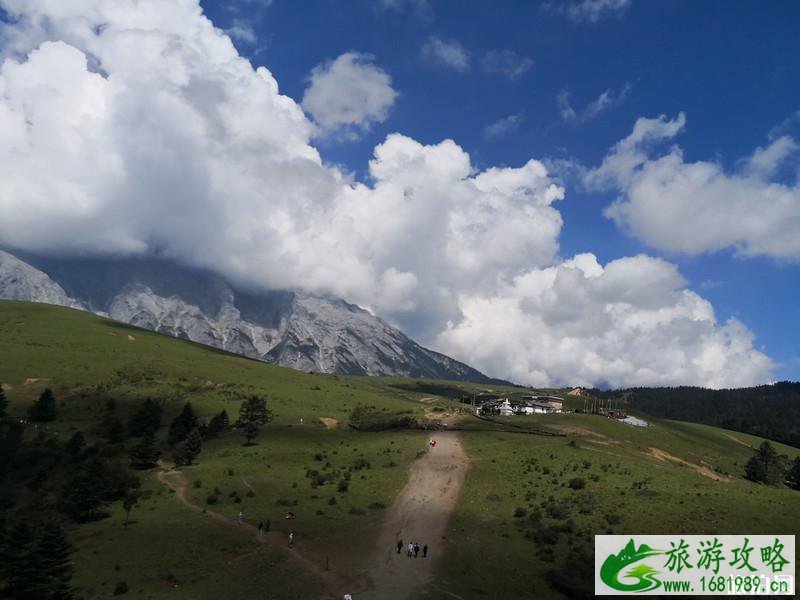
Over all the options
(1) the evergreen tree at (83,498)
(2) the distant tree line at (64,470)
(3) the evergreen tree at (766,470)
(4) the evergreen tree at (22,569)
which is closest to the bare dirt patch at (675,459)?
(3) the evergreen tree at (766,470)

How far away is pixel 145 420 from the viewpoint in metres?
98.9

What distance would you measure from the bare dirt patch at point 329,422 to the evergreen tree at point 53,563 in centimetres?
7146

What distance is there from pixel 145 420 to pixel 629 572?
8676 cm

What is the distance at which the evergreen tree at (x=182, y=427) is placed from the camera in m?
91.9

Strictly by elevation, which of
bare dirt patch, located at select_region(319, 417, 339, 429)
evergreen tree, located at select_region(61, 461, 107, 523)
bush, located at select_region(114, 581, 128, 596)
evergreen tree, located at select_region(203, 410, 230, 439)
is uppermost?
bare dirt patch, located at select_region(319, 417, 339, 429)

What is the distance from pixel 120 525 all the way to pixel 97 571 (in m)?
12.3

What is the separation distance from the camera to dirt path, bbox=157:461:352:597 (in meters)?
42.5

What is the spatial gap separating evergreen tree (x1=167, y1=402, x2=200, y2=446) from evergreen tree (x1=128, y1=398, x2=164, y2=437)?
4451 millimetres

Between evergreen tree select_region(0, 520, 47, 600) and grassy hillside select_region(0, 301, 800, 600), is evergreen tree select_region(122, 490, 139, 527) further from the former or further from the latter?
evergreen tree select_region(0, 520, 47, 600)

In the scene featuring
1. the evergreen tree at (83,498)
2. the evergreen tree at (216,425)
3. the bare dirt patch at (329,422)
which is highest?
the bare dirt patch at (329,422)

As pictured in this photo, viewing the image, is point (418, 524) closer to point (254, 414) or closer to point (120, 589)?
point (120, 589)

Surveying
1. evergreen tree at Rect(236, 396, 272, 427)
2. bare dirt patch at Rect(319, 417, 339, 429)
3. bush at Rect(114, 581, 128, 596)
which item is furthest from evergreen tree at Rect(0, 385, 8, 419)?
bush at Rect(114, 581, 128, 596)

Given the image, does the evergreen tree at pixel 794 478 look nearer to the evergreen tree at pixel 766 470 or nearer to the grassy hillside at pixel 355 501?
the evergreen tree at pixel 766 470

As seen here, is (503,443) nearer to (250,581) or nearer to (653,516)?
(653,516)
